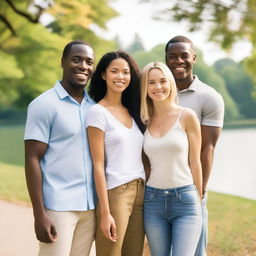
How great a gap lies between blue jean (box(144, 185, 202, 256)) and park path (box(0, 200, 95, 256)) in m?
2.59

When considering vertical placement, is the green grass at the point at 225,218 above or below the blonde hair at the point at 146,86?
below

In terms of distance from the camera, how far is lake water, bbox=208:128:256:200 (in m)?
13.2

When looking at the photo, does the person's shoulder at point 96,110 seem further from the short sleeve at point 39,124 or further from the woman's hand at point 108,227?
the woman's hand at point 108,227

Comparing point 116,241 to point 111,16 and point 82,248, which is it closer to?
point 82,248

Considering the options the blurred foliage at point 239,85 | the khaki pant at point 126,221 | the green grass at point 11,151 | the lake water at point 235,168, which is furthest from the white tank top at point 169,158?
the blurred foliage at point 239,85

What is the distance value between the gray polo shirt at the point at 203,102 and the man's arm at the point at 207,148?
0.05m

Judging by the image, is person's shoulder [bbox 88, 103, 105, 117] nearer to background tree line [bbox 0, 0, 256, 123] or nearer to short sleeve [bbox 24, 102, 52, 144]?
short sleeve [bbox 24, 102, 52, 144]

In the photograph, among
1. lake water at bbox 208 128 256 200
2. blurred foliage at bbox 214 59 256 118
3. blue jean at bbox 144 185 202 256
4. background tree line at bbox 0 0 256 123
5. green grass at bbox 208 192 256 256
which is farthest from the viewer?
blurred foliage at bbox 214 59 256 118

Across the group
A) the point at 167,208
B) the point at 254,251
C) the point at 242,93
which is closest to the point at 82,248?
the point at 167,208

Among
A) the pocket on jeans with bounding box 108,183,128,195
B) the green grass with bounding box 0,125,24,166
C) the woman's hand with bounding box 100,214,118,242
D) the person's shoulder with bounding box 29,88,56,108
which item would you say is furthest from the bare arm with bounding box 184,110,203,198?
the green grass with bounding box 0,125,24,166

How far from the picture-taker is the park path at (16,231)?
5.71 metres

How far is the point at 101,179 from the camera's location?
2.92m

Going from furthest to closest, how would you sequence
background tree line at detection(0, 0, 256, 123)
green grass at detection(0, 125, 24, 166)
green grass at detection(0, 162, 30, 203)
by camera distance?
green grass at detection(0, 125, 24, 166), background tree line at detection(0, 0, 256, 123), green grass at detection(0, 162, 30, 203)

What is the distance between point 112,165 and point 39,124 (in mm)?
512
